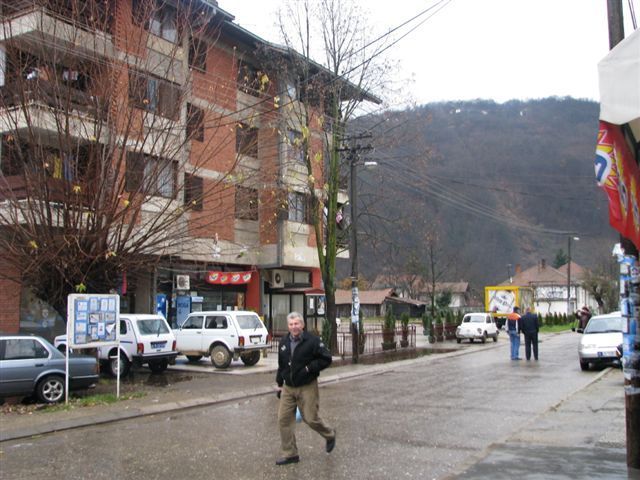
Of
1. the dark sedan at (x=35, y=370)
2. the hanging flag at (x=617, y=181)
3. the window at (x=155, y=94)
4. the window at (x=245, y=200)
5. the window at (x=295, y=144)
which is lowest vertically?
the dark sedan at (x=35, y=370)

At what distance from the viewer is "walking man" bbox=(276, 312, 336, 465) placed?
293 inches

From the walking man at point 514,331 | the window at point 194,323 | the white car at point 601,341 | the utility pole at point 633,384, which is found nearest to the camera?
the utility pole at point 633,384

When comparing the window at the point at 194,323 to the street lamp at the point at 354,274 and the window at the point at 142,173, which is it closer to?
the street lamp at the point at 354,274

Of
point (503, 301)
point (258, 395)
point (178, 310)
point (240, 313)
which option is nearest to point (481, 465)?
point (258, 395)

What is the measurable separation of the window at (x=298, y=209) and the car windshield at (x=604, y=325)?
44.9 feet

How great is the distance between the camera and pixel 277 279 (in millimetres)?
31953

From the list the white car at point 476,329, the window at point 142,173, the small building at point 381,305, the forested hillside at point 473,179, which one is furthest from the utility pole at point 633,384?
the small building at point 381,305

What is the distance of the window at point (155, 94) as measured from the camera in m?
14.6

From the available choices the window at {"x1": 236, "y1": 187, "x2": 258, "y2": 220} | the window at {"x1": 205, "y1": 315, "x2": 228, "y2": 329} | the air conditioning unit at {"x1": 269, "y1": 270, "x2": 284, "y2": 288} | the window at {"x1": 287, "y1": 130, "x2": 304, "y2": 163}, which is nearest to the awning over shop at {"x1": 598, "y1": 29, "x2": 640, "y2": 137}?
the window at {"x1": 236, "y1": 187, "x2": 258, "y2": 220}

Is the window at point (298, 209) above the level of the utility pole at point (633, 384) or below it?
above

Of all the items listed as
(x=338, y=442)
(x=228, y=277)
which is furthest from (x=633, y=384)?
(x=228, y=277)

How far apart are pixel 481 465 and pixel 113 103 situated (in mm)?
11523

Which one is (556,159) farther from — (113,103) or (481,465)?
(481,465)

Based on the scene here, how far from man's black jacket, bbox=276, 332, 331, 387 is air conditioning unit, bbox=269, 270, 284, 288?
24.2 meters
